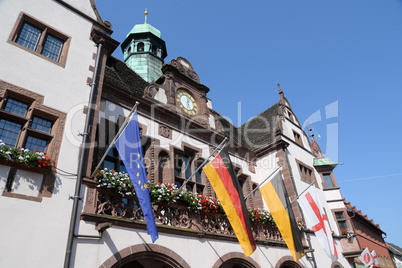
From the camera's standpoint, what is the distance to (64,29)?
32.2 ft

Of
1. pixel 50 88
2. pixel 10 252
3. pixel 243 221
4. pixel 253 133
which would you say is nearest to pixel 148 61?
pixel 253 133

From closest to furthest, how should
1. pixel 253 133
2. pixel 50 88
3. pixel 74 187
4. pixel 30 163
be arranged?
pixel 30 163, pixel 74 187, pixel 50 88, pixel 253 133

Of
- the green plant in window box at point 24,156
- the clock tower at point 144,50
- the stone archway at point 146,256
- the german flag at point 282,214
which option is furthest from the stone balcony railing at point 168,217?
the clock tower at point 144,50

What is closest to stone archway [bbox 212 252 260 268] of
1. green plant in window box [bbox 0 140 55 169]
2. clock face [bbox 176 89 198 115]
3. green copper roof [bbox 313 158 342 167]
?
green plant in window box [bbox 0 140 55 169]

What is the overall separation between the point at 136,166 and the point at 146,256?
2644 millimetres

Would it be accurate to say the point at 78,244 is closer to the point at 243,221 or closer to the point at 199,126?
the point at 243,221

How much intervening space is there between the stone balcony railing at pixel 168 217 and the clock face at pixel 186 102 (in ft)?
18.1

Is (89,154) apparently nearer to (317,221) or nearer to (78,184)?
(78,184)

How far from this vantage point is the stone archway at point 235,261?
9.93m

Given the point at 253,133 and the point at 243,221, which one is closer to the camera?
the point at 243,221

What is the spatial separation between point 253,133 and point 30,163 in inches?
634

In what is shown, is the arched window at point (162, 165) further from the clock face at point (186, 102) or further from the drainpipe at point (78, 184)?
the drainpipe at point (78, 184)

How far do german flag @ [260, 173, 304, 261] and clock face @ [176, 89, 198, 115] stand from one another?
204 inches

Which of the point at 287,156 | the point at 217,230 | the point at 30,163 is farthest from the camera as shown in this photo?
the point at 287,156
